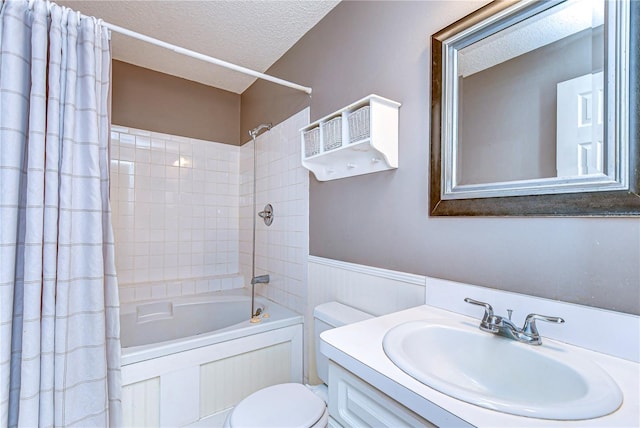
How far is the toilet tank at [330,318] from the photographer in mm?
1333

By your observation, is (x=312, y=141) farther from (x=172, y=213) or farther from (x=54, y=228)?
(x=172, y=213)

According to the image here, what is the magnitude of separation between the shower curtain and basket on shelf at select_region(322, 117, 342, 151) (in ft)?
3.26

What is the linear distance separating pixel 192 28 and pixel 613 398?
2396mm

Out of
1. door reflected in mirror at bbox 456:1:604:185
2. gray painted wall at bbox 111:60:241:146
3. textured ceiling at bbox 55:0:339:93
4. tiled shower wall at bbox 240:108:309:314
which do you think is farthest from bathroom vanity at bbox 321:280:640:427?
gray painted wall at bbox 111:60:241:146

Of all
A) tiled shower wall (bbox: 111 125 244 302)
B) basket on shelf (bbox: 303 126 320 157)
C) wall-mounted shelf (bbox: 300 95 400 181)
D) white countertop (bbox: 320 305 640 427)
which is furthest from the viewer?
tiled shower wall (bbox: 111 125 244 302)

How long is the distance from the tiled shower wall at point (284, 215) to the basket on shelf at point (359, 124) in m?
0.62

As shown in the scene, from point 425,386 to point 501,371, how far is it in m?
0.34

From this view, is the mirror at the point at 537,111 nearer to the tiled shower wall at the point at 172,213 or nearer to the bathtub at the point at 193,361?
the bathtub at the point at 193,361

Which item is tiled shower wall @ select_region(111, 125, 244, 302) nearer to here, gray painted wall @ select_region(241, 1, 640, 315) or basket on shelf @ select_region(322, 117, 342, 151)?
gray painted wall @ select_region(241, 1, 640, 315)

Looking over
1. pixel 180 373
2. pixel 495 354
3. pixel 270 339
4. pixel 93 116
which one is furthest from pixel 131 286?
pixel 495 354

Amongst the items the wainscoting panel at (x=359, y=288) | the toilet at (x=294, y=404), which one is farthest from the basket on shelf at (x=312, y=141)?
the toilet at (x=294, y=404)

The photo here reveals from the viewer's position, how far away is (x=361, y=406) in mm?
714

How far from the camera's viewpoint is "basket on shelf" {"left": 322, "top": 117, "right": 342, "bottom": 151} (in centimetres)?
139

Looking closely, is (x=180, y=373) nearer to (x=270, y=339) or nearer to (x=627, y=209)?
(x=270, y=339)
